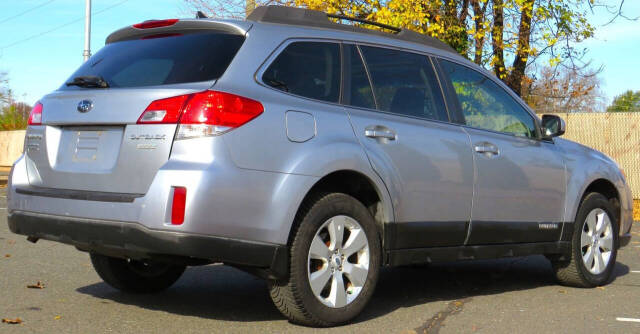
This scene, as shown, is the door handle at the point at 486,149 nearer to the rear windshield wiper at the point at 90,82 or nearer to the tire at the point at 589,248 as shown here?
the tire at the point at 589,248

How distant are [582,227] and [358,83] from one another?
2.71 m

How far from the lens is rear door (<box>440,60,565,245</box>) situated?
6.26m

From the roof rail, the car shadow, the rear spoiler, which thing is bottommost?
the car shadow

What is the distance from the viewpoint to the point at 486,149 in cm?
630

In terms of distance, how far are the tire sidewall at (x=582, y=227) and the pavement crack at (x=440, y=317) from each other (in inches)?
47.2

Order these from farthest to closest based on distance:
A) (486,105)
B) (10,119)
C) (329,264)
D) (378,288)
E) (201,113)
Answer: (10,119), (378,288), (486,105), (329,264), (201,113)

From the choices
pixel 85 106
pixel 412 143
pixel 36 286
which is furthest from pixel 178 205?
pixel 36 286

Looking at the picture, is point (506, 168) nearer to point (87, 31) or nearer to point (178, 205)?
point (178, 205)

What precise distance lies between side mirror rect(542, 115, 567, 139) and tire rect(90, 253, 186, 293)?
3.13 meters

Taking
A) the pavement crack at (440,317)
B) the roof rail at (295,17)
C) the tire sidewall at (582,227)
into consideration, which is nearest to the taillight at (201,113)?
the roof rail at (295,17)

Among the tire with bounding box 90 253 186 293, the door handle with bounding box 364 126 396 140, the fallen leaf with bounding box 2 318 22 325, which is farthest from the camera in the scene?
the tire with bounding box 90 253 186 293

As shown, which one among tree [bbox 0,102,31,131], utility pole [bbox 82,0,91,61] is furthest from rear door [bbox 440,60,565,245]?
tree [bbox 0,102,31,131]

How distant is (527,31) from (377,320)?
13.1 metres

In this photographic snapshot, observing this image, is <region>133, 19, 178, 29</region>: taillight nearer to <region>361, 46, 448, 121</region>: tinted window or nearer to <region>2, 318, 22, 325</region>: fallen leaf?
<region>361, 46, 448, 121</region>: tinted window
